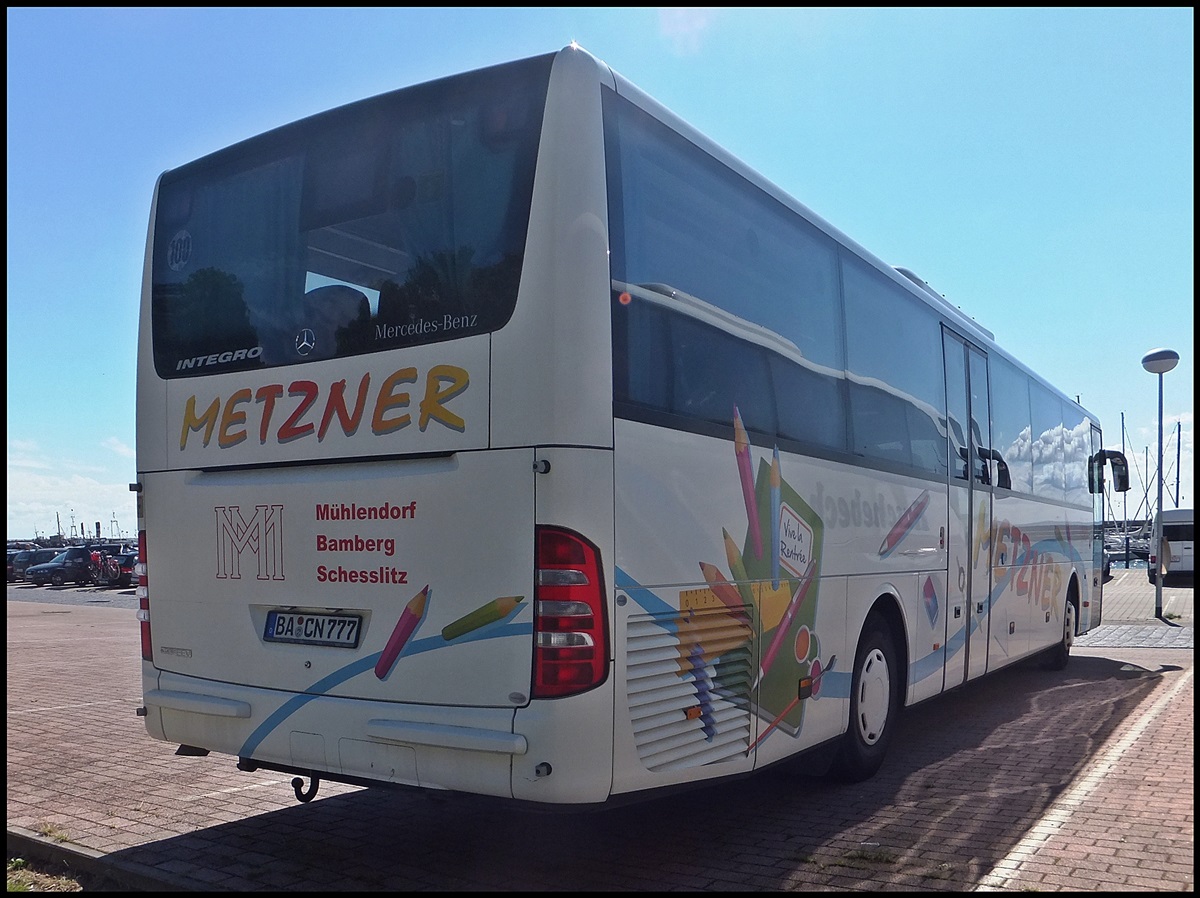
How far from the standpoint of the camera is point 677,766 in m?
4.83

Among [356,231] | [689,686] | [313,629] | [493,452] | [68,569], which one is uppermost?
[356,231]

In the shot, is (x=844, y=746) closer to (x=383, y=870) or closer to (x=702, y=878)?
(x=702, y=878)

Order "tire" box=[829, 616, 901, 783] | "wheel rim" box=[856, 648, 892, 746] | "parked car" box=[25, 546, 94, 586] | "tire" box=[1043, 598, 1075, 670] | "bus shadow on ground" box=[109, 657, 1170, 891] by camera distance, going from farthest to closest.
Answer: "parked car" box=[25, 546, 94, 586], "tire" box=[1043, 598, 1075, 670], "wheel rim" box=[856, 648, 892, 746], "tire" box=[829, 616, 901, 783], "bus shadow on ground" box=[109, 657, 1170, 891]

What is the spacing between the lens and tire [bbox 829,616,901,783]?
699 centimetres

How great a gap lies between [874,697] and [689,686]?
282cm

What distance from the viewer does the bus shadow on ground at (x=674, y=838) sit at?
5.05 meters

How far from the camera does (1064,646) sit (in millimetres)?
13500

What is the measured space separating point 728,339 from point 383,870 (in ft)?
10.1

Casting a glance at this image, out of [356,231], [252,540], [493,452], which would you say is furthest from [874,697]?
[356,231]

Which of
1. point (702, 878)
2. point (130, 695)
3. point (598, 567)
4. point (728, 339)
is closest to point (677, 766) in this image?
point (702, 878)

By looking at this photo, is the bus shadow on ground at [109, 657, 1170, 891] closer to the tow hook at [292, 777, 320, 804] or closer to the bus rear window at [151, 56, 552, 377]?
the tow hook at [292, 777, 320, 804]

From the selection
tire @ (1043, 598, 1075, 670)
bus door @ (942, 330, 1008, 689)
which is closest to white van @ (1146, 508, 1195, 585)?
tire @ (1043, 598, 1075, 670)

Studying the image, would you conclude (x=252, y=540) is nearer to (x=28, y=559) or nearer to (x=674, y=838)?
(x=674, y=838)

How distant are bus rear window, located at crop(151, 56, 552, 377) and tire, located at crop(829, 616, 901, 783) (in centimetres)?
382
